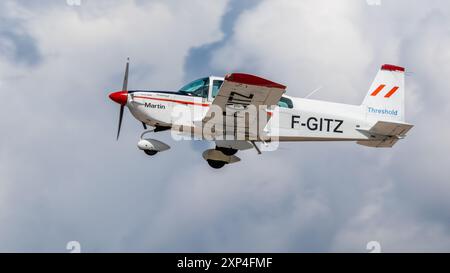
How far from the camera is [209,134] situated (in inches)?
818

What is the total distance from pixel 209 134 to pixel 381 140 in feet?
14.0

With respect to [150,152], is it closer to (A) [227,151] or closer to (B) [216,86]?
(A) [227,151]

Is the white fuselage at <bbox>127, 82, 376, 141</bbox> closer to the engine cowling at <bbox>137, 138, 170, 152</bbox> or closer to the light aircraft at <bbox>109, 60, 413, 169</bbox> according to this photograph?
the light aircraft at <bbox>109, 60, 413, 169</bbox>

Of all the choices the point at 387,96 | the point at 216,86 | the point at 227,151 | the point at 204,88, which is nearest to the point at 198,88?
the point at 204,88

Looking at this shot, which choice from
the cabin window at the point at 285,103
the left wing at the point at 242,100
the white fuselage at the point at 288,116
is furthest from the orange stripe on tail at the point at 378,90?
the left wing at the point at 242,100

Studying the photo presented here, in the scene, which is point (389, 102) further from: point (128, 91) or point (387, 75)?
point (128, 91)

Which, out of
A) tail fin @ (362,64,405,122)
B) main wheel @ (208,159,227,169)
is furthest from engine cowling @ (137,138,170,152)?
tail fin @ (362,64,405,122)

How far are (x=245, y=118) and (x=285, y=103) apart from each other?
1255mm

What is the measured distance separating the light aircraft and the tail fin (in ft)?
0.08

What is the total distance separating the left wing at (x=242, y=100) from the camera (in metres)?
18.7

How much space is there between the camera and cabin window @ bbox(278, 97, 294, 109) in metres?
20.8

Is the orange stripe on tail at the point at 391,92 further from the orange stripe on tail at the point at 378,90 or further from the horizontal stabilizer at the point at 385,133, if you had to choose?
the horizontal stabilizer at the point at 385,133
